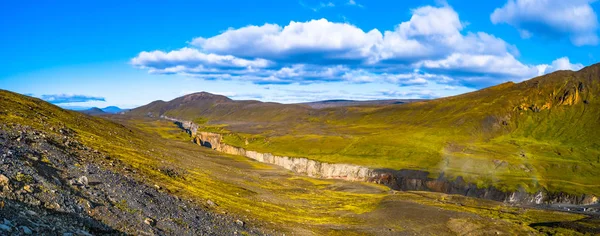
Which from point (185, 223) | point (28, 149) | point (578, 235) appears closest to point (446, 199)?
point (578, 235)

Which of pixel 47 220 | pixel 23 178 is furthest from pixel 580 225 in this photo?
pixel 23 178

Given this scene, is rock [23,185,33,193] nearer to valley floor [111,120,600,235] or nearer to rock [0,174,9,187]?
rock [0,174,9,187]

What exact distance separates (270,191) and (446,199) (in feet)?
206

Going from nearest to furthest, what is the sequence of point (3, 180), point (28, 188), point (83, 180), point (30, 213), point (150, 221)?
point (30, 213) < point (3, 180) < point (28, 188) < point (150, 221) < point (83, 180)

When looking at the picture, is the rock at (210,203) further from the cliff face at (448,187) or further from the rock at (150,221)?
the cliff face at (448,187)

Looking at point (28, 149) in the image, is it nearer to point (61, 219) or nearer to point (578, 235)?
point (61, 219)

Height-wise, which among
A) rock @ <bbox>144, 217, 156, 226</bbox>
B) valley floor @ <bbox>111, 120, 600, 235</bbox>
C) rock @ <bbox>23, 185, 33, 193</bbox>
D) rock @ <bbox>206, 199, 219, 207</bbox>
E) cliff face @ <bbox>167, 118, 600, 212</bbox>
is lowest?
cliff face @ <bbox>167, 118, 600, 212</bbox>

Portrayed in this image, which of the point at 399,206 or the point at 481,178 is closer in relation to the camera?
the point at 399,206

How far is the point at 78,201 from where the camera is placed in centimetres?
3603

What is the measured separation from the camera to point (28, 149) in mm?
49531

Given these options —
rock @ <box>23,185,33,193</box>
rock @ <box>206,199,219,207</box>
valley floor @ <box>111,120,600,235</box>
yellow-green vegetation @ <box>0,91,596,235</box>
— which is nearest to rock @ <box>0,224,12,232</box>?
rock @ <box>23,185,33,193</box>

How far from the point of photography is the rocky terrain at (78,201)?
29453mm

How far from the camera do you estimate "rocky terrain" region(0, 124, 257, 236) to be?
2945 centimetres

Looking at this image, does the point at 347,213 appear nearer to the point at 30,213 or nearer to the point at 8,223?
the point at 30,213
